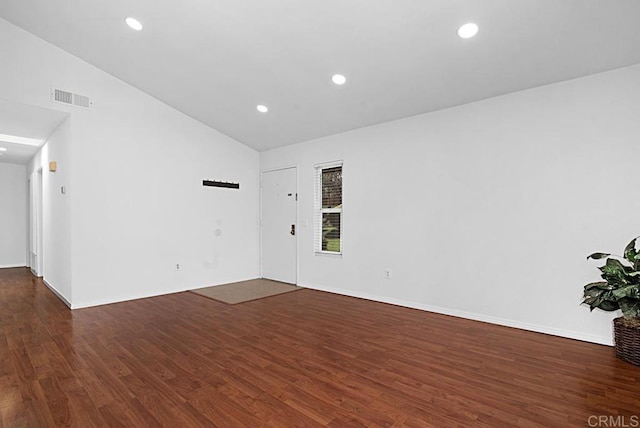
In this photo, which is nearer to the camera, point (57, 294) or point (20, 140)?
point (57, 294)

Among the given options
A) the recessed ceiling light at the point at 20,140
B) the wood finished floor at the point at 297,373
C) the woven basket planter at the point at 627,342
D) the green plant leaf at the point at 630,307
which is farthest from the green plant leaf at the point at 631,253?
the recessed ceiling light at the point at 20,140

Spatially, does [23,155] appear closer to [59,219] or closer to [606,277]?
[59,219]

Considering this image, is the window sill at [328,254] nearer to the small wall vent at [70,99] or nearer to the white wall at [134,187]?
the white wall at [134,187]

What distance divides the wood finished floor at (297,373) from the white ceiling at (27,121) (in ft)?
8.60

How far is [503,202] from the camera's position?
3730mm

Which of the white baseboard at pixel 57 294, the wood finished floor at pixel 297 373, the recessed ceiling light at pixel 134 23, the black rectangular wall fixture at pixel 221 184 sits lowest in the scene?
the white baseboard at pixel 57 294

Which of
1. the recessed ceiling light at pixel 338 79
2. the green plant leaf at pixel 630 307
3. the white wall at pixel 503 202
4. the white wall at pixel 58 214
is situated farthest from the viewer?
the white wall at pixel 58 214

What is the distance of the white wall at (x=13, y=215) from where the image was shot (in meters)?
7.99

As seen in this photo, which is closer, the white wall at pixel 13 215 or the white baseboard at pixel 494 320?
the white baseboard at pixel 494 320

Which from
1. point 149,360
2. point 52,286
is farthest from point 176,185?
point 149,360

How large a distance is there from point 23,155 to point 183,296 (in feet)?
17.1

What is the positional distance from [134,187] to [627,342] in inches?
239

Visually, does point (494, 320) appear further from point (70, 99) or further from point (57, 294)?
point (57, 294)

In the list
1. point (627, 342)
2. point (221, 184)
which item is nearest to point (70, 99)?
point (221, 184)
